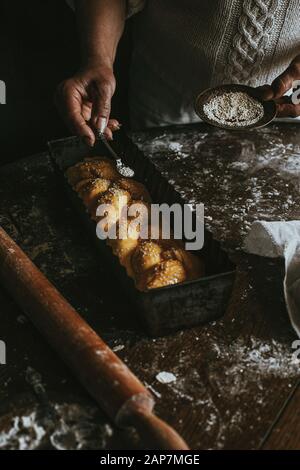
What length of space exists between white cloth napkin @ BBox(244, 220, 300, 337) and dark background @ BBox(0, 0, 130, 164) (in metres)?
1.76

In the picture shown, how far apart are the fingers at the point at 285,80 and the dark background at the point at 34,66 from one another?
133 cm

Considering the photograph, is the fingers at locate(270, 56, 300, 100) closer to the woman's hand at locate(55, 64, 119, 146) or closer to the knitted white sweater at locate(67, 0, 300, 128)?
the knitted white sweater at locate(67, 0, 300, 128)

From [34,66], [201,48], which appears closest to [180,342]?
[201,48]

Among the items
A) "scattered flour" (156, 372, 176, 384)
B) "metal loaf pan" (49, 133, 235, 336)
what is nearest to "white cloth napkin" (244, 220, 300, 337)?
"metal loaf pan" (49, 133, 235, 336)

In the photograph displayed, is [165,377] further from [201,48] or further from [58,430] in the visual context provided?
[201,48]

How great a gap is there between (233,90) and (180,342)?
1.04 m

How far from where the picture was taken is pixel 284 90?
6.47 ft

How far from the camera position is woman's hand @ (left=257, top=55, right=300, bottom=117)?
196 centimetres

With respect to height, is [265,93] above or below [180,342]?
above

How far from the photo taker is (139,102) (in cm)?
240

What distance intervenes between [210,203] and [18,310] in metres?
0.73

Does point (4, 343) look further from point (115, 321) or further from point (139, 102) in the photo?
point (139, 102)

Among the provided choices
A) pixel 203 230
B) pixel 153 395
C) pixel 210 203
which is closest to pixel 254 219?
pixel 210 203

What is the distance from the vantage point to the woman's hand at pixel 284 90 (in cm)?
196
